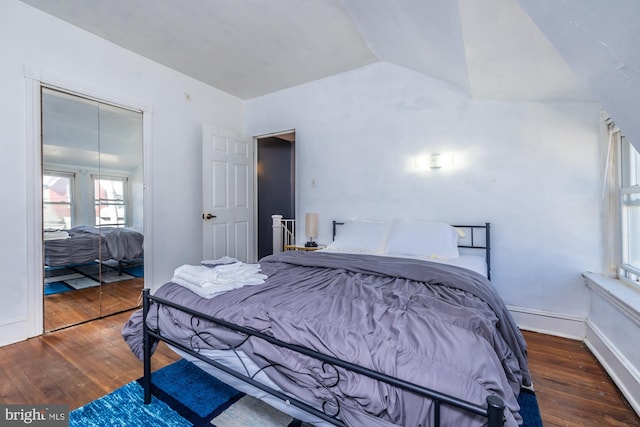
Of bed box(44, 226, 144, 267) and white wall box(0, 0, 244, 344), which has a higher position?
white wall box(0, 0, 244, 344)

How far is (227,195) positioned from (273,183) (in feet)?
5.25

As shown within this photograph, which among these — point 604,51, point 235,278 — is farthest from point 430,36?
point 235,278

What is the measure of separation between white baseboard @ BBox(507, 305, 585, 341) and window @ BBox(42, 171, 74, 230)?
422cm

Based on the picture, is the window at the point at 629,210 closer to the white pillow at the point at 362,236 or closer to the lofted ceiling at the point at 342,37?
the lofted ceiling at the point at 342,37

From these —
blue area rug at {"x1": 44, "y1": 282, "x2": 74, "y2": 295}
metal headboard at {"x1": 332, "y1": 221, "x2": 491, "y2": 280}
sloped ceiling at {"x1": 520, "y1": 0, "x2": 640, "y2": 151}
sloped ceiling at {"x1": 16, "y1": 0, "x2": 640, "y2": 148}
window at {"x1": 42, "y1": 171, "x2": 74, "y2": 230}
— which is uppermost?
sloped ceiling at {"x1": 16, "y1": 0, "x2": 640, "y2": 148}

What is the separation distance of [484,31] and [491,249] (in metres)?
1.91

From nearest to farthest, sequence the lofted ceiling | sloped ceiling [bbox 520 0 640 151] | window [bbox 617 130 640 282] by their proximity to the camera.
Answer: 1. sloped ceiling [bbox 520 0 640 151]
2. the lofted ceiling
3. window [bbox 617 130 640 282]

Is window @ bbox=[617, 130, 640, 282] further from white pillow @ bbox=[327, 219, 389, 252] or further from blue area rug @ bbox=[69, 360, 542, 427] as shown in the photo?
white pillow @ bbox=[327, 219, 389, 252]

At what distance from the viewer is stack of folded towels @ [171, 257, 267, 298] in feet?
5.11

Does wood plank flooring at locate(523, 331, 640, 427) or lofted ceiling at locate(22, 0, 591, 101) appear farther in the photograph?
lofted ceiling at locate(22, 0, 591, 101)

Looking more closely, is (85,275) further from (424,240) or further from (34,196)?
(424,240)

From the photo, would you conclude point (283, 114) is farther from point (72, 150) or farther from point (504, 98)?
point (504, 98)

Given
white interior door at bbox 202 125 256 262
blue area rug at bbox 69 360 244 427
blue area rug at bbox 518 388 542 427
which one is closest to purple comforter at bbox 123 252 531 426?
blue area rug at bbox 518 388 542 427

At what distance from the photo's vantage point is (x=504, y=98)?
103 inches
